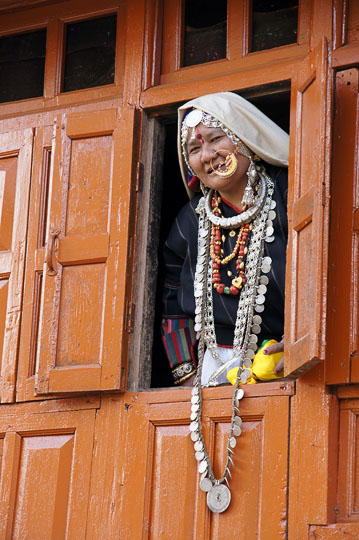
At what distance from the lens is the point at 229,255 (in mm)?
6301

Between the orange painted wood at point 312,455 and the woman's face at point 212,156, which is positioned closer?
the orange painted wood at point 312,455

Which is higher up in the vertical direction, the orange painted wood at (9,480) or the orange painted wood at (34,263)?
the orange painted wood at (34,263)

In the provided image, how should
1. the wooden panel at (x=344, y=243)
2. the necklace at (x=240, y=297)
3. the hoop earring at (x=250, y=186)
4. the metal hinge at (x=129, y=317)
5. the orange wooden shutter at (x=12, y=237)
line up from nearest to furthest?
the wooden panel at (x=344, y=243)
the necklace at (x=240, y=297)
the metal hinge at (x=129, y=317)
the hoop earring at (x=250, y=186)
the orange wooden shutter at (x=12, y=237)

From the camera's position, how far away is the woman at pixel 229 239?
6141mm

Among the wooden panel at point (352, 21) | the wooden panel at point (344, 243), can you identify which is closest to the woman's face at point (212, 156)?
the wooden panel at point (344, 243)

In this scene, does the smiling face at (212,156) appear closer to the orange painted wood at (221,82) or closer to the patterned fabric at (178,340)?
the orange painted wood at (221,82)

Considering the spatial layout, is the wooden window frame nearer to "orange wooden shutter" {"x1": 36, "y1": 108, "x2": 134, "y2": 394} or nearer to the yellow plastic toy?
"orange wooden shutter" {"x1": 36, "y1": 108, "x2": 134, "y2": 394}

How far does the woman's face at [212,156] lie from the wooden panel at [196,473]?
3.99 feet

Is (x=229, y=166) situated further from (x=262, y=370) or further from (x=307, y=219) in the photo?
(x=262, y=370)

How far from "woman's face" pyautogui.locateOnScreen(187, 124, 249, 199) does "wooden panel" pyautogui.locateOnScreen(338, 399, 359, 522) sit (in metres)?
1.47

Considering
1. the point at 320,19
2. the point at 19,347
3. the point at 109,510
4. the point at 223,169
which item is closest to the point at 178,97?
the point at 223,169

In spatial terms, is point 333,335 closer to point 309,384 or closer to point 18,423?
point 309,384

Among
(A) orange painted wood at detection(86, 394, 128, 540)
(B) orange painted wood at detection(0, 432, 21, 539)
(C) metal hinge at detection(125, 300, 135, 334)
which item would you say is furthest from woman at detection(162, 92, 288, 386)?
(B) orange painted wood at detection(0, 432, 21, 539)

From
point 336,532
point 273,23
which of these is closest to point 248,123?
point 273,23
